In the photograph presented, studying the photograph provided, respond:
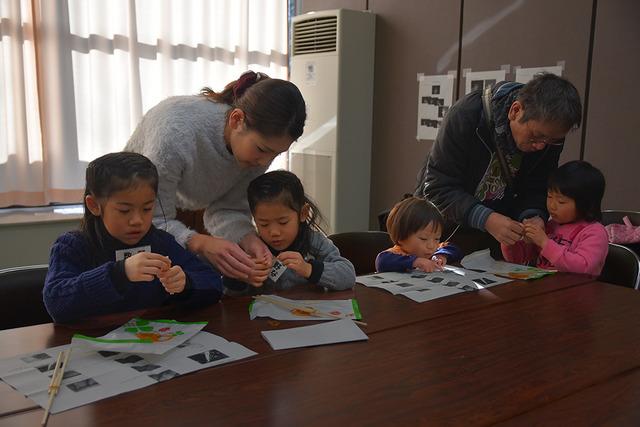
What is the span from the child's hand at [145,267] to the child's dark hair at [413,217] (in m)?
1.05

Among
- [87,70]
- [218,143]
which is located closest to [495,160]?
[218,143]

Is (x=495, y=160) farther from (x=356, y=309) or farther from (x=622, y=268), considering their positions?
(x=356, y=309)

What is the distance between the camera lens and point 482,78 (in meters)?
3.46

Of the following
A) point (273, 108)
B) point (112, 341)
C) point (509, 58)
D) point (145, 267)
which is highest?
point (509, 58)

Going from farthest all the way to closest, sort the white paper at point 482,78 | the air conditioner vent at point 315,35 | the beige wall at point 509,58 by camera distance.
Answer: the air conditioner vent at point 315,35, the white paper at point 482,78, the beige wall at point 509,58

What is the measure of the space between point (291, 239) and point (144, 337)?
2.29 feet

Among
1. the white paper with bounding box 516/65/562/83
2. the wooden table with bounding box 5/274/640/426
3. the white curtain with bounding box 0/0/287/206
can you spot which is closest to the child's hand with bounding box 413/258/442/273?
the wooden table with bounding box 5/274/640/426

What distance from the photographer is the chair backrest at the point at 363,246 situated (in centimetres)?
240

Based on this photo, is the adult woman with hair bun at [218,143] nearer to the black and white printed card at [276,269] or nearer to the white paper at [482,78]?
the black and white printed card at [276,269]

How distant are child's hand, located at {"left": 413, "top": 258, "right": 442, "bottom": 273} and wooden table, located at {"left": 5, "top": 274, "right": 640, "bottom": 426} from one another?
358 millimetres

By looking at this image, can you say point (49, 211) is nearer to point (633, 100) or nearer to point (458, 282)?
point (458, 282)

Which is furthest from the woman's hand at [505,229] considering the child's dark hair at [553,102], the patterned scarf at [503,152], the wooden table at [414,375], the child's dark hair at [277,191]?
the child's dark hair at [277,191]

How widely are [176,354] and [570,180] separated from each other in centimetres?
159

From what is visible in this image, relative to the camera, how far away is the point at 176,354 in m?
1.17
